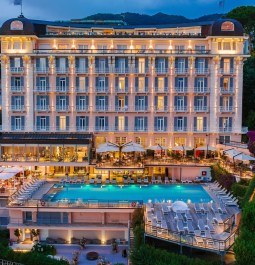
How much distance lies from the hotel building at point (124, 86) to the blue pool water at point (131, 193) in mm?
8698

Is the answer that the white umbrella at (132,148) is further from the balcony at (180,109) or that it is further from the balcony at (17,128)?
the balcony at (17,128)

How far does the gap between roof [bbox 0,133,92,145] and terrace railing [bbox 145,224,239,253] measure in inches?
814

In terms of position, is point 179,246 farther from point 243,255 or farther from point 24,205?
point 24,205

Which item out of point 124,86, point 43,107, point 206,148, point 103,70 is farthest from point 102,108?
point 206,148

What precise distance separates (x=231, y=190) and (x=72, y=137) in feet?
61.3

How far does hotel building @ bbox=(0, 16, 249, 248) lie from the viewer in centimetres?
4697

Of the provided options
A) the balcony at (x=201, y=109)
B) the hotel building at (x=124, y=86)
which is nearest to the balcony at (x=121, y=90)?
the hotel building at (x=124, y=86)

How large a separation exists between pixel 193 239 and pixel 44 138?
2531 cm

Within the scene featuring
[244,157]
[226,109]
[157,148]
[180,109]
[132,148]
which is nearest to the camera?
[244,157]

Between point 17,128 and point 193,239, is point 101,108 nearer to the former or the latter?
point 17,128

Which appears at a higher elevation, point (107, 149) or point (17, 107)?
point (17, 107)

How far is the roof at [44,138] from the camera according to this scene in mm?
44375

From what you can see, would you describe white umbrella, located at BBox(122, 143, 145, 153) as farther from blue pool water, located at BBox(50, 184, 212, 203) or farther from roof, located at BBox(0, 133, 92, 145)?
blue pool water, located at BBox(50, 184, 212, 203)

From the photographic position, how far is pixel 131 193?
120 feet
